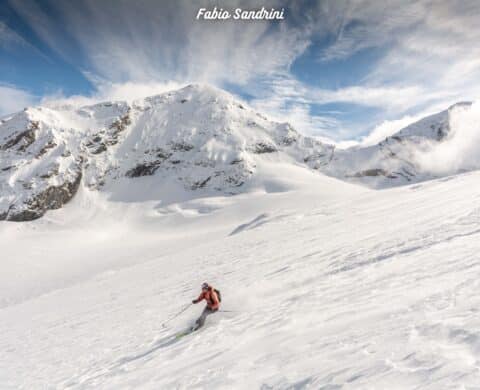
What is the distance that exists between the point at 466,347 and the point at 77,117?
12394cm

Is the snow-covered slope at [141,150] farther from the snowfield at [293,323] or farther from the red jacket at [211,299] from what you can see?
the red jacket at [211,299]

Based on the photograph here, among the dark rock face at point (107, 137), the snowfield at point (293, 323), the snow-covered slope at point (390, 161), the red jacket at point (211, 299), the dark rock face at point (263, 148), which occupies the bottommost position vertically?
the snowfield at point (293, 323)

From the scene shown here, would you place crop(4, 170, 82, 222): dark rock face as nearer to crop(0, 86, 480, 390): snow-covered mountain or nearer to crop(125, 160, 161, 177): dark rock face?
crop(125, 160, 161, 177): dark rock face

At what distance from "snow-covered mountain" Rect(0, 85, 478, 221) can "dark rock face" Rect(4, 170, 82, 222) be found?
223 mm

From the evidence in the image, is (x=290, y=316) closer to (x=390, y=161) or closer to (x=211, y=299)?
(x=211, y=299)

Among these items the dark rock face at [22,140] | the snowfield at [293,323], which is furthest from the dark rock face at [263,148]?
the snowfield at [293,323]

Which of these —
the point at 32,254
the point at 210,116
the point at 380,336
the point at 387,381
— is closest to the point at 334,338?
the point at 380,336

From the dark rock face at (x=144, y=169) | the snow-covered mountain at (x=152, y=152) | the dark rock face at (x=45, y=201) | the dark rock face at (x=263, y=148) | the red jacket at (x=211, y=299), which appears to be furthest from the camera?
the dark rock face at (x=263, y=148)

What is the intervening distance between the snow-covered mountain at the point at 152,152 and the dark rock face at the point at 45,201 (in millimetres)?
223

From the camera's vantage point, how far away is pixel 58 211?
79.2m

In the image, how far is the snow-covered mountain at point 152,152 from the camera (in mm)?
84438

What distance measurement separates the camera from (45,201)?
79.1 meters

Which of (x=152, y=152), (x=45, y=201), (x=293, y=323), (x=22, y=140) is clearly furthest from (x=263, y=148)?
(x=293, y=323)

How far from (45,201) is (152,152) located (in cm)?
3664
